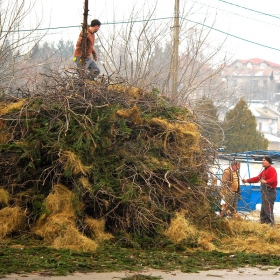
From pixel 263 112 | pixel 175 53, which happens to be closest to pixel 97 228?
pixel 175 53

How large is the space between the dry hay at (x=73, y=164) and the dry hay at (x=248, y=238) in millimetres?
2671

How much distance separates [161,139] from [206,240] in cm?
233

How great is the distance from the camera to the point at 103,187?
9.99 meters

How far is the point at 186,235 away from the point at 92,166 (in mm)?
1971

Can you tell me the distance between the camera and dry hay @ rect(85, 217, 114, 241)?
9734 millimetres

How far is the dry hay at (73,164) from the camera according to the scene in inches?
389

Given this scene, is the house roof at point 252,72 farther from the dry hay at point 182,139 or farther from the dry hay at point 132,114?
the dry hay at point 132,114

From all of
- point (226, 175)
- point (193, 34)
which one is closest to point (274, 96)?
point (193, 34)

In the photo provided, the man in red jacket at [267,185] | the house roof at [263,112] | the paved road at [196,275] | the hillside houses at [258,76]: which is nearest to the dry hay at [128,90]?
the man in red jacket at [267,185]

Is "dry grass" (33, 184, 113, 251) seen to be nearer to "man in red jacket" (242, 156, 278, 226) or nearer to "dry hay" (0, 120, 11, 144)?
"dry hay" (0, 120, 11, 144)

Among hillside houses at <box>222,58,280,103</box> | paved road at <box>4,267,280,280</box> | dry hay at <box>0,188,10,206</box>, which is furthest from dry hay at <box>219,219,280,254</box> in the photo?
hillside houses at <box>222,58,280,103</box>

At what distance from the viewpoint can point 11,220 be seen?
9820 mm

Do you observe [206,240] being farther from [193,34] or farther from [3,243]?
[193,34]

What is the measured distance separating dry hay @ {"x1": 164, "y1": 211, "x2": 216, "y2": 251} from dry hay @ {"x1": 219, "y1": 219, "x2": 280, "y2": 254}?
Result: 288mm
